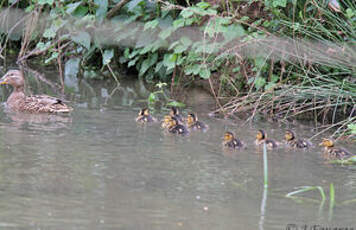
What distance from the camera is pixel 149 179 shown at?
5.21m

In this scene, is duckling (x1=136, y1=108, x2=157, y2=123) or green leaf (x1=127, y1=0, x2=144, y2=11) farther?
green leaf (x1=127, y1=0, x2=144, y2=11)

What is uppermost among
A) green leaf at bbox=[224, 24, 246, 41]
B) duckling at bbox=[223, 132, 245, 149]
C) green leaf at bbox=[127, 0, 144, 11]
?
green leaf at bbox=[127, 0, 144, 11]

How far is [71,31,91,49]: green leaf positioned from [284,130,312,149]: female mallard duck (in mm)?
4601

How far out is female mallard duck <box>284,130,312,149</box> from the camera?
21.6ft

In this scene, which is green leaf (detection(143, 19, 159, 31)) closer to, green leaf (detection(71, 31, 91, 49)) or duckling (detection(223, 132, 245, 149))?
green leaf (detection(71, 31, 91, 49))

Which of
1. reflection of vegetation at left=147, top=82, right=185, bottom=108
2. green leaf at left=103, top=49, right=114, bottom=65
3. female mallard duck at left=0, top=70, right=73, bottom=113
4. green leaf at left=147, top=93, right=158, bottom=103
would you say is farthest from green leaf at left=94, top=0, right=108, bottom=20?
female mallard duck at left=0, top=70, right=73, bottom=113

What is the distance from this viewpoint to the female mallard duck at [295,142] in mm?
6574

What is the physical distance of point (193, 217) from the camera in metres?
4.39

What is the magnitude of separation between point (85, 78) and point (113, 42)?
0.76 meters

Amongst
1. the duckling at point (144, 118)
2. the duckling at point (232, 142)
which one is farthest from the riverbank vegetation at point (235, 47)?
the duckling at point (232, 142)

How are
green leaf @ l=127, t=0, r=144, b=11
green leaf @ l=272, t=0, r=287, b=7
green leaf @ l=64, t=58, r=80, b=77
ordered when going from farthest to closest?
green leaf @ l=64, t=58, r=80, b=77, green leaf @ l=127, t=0, r=144, b=11, green leaf @ l=272, t=0, r=287, b=7

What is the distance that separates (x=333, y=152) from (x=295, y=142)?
464 mm

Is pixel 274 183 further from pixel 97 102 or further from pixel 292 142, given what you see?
pixel 97 102

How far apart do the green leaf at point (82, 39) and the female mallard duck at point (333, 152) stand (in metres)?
5.02
